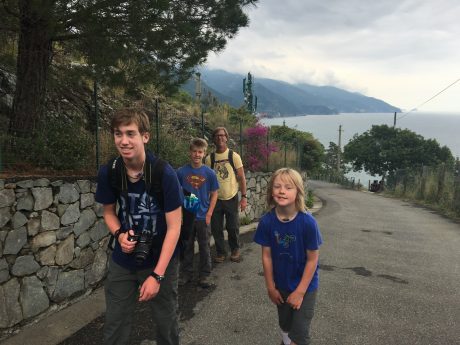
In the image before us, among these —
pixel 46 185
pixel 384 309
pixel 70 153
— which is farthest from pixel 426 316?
pixel 70 153

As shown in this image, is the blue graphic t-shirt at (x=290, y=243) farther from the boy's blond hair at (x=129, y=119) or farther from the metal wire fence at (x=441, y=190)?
the metal wire fence at (x=441, y=190)

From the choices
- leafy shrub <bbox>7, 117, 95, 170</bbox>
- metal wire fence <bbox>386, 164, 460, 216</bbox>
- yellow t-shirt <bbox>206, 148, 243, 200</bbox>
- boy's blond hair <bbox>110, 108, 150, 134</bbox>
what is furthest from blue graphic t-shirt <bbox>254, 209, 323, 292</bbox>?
metal wire fence <bbox>386, 164, 460, 216</bbox>

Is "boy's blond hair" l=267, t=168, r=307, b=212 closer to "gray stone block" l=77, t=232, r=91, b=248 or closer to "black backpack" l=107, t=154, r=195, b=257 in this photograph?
"black backpack" l=107, t=154, r=195, b=257

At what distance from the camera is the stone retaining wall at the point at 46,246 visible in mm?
3562

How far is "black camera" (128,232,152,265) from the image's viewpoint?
90.9 inches

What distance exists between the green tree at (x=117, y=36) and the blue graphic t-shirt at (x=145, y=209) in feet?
7.59

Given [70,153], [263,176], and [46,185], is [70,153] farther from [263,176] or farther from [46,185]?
[263,176]

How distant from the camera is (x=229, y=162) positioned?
5.44 m

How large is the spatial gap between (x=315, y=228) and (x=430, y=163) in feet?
159

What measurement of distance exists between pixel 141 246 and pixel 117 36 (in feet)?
10.4

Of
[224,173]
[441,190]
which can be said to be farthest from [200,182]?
[441,190]

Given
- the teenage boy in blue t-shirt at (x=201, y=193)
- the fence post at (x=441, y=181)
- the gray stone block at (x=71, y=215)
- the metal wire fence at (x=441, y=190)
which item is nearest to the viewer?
the gray stone block at (x=71, y=215)

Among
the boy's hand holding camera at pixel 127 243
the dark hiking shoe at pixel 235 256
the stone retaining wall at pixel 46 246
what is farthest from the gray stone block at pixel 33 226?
the dark hiking shoe at pixel 235 256

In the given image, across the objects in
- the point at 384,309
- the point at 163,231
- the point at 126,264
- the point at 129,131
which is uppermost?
the point at 129,131
